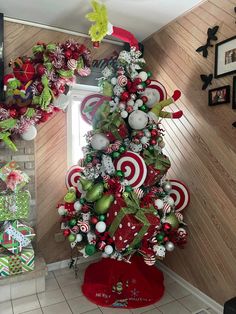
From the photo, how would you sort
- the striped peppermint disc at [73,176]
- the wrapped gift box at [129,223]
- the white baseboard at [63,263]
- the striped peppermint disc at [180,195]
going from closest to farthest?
the wrapped gift box at [129,223]
the striped peppermint disc at [180,195]
the striped peppermint disc at [73,176]
the white baseboard at [63,263]

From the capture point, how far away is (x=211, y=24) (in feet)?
6.64

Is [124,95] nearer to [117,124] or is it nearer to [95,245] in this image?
[117,124]

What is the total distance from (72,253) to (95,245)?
901mm

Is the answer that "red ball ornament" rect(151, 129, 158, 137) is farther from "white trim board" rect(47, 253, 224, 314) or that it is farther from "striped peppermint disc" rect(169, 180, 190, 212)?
"white trim board" rect(47, 253, 224, 314)

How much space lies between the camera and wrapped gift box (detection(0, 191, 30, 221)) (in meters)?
2.14

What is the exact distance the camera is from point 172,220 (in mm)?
2094

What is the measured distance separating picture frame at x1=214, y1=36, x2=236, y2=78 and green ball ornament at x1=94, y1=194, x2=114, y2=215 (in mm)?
1284

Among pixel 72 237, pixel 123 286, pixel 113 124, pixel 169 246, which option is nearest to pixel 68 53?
pixel 113 124

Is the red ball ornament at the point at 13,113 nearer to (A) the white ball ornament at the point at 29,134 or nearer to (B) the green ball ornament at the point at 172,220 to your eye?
(A) the white ball ornament at the point at 29,134

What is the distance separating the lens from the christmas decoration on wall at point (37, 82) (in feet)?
6.79

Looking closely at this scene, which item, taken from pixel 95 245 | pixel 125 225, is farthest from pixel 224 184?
pixel 95 245

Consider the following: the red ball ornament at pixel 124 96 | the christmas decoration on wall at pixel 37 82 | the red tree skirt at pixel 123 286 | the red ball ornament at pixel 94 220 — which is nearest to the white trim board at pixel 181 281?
the red tree skirt at pixel 123 286

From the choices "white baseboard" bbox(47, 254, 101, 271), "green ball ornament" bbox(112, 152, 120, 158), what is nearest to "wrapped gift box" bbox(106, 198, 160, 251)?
"green ball ornament" bbox(112, 152, 120, 158)

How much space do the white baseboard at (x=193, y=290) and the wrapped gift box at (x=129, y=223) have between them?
2.57 ft
